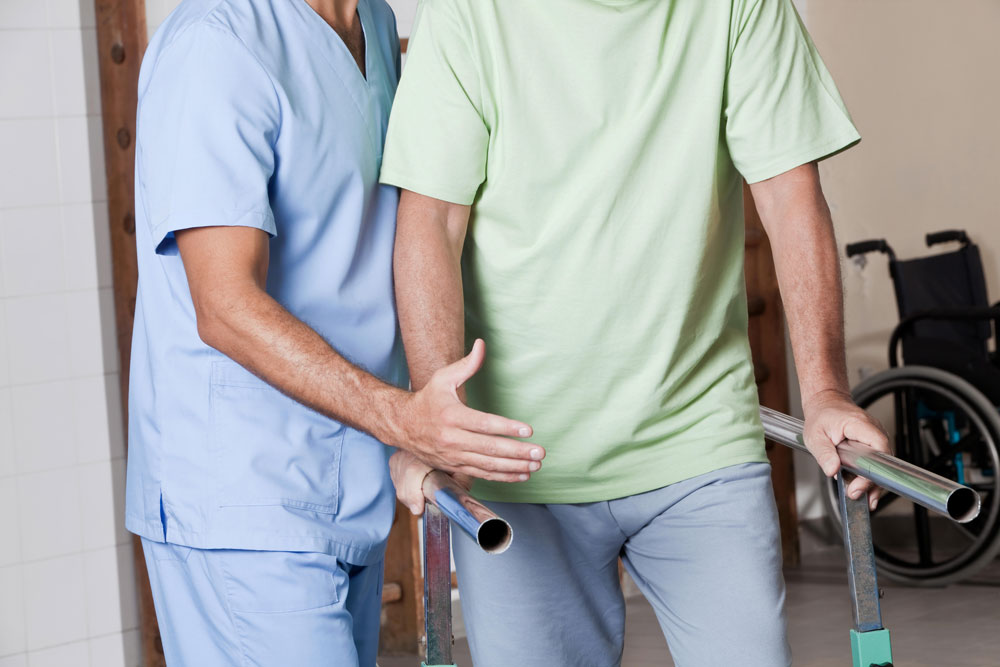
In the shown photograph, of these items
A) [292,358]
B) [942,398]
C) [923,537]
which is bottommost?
[923,537]

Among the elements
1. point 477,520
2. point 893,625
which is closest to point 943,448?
point 893,625

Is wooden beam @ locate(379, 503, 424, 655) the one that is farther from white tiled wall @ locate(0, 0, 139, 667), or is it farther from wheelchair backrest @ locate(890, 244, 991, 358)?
wheelchair backrest @ locate(890, 244, 991, 358)

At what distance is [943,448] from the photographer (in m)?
4.32

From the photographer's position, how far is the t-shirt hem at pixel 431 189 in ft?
4.56

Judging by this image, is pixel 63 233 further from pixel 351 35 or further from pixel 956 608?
pixel 956 608

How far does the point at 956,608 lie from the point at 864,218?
5.45 ft

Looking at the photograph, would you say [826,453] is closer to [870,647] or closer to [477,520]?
[870,647]

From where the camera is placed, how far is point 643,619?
13.0ft

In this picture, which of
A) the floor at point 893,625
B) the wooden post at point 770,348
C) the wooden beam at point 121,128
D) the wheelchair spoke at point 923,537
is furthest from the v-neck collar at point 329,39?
the wheelchair spoke at point 923,537

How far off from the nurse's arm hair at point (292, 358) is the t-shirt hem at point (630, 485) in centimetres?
25

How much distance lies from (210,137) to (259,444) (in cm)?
35

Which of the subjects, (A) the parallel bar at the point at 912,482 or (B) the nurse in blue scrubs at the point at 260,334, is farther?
(B) the nurse in blue scrubs at the point at 260,334

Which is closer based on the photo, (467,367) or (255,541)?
(467,367)

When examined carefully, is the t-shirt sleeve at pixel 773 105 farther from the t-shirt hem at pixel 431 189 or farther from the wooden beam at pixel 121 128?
the wooden beam at pixel 121 128
